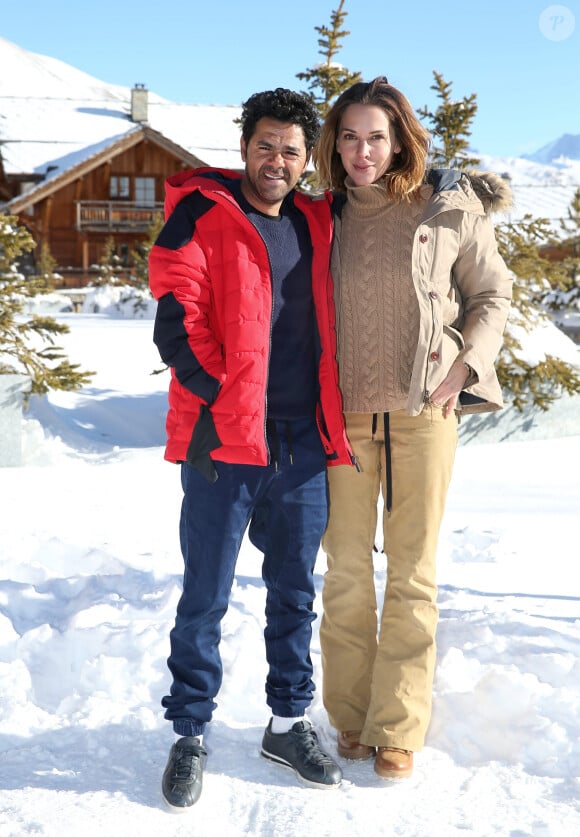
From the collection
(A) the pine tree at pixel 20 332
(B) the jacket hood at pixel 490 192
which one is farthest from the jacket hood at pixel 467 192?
(A) the pine tree at pixel 20 332

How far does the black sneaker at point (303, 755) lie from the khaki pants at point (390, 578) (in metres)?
0.18

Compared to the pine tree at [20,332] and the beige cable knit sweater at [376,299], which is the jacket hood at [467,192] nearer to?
the beige cable knit sweater at [376,299]

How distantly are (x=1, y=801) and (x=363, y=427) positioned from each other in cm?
170

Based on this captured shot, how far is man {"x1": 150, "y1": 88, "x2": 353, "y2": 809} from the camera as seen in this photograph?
9.17 feet

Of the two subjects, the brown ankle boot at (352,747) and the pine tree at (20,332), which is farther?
the pine tree at (20,332)

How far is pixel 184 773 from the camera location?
2.89 m

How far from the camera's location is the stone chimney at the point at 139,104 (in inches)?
1457

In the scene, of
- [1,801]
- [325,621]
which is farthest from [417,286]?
[1,801]

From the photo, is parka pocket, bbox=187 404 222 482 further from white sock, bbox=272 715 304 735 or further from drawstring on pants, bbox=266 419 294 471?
white sock, bbox=272 715 304 735

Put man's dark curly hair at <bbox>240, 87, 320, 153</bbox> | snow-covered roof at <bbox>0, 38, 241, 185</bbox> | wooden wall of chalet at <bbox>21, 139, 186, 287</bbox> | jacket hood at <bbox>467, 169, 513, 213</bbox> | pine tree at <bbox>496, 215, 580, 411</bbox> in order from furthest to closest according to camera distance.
Result: wooden wall of chalet at <bbox>21, 139, 186, 287</bbox>, snow-covered roof at <bbox>0, 38, 241, 185</bbox>, pine tree at <bbox>496, 215, 580, 411</bbox>, jacket hood at <bbox>467, 169, 513, 213</bbox>, man's dark curly hair at <bbox>240, 87, 320, 153</bbox>

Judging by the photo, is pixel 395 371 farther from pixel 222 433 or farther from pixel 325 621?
pixel 325 621

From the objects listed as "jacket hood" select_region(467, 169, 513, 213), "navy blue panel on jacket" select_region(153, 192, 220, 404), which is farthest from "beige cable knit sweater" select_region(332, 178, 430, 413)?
"navy blue panel on jacket" select_region(153, 192, 220, 404)

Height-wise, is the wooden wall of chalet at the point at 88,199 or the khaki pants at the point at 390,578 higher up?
the wooden wall of chalet at the point at 88,199

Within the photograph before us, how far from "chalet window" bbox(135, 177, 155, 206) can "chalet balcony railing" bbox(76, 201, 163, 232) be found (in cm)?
62
